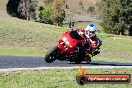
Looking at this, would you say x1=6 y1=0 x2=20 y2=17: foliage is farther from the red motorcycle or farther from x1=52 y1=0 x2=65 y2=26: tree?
the red motorcycle

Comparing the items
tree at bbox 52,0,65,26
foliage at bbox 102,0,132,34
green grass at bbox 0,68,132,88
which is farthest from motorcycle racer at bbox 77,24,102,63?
tree at bbox 52,0,65,26

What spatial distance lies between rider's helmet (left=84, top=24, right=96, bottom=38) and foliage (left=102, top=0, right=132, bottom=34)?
93046 mm

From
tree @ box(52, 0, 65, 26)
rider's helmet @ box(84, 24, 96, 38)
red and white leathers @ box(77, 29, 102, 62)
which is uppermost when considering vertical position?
rider's helmet @ box(84, 24, 96, 38)

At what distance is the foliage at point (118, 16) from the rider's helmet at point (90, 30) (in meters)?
93.0

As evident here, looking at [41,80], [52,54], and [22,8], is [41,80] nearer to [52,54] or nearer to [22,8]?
[52,54]

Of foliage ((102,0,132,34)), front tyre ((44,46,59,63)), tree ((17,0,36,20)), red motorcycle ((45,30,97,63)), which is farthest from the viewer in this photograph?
tree ((17,0,36,20))

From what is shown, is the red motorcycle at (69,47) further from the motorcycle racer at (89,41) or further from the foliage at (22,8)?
the foliage at (22,8)

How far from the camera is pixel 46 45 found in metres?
50.2

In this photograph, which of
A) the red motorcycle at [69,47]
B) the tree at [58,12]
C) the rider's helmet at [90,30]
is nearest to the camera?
the rider's helmet at [90,30]

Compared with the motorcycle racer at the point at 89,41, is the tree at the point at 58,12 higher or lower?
lower

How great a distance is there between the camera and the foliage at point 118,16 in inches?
4304

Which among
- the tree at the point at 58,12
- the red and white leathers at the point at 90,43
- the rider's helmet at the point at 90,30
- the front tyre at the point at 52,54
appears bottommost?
the tree at the point at 58,12

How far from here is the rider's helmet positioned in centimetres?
1612

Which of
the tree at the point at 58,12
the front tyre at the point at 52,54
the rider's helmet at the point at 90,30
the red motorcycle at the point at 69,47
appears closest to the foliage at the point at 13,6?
the tree at the point at 58,12
